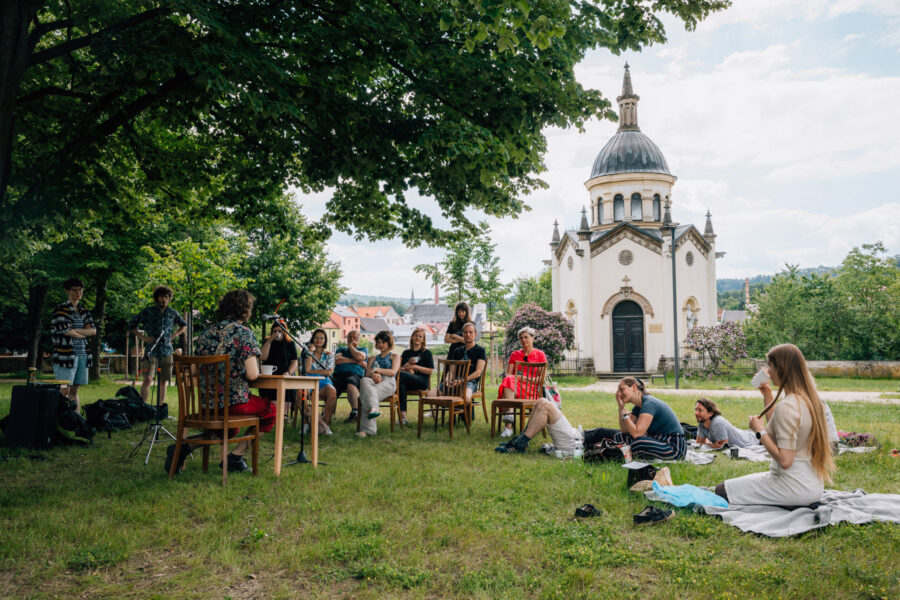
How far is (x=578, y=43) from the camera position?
7586 millimetres

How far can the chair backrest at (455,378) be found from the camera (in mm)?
8859

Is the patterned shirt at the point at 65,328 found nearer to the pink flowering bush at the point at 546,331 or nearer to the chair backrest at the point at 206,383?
the chair backrest at the point at 206,383

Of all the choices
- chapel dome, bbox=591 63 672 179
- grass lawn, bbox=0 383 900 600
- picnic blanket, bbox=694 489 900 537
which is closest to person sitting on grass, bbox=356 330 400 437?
grass lawn, bbox=0 383 900 600

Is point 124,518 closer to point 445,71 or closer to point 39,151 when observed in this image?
point 445,71

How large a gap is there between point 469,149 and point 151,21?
3.96 m

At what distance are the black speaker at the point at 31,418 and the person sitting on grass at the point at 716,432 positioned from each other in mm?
8559

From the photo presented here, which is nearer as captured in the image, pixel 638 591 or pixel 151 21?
pixel 638 591

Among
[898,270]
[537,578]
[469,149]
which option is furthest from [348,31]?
[898,270]

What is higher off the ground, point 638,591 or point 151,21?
point 151,21

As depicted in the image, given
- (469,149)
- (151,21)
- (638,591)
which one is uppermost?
(151,21)

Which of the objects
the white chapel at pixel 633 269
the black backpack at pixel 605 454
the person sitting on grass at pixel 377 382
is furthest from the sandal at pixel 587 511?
the white chapel at pixel 633 269

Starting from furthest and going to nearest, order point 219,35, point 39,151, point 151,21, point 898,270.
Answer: point 898,270, point 39,151, point 151,21, point 219,35

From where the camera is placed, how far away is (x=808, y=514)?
4359 mm

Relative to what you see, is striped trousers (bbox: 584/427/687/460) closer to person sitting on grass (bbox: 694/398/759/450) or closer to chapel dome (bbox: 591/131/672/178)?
person sitting on grass (bbox: 694/398/759/450)
